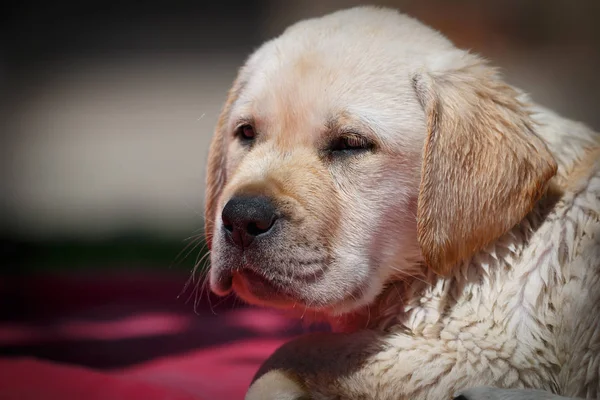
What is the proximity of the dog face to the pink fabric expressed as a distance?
0.73 m

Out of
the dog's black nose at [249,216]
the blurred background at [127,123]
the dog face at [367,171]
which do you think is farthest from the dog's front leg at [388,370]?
the blurred background at [127,123]

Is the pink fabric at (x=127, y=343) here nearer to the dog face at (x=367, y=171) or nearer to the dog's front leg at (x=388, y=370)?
the dog's front leg at (x=388, y=370)

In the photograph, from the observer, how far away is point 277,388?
193 cm

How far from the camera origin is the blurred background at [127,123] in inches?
112

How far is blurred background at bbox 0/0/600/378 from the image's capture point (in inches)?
112

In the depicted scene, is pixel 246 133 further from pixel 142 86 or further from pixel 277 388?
pixel 142 86

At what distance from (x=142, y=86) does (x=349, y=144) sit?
1847 millimetres

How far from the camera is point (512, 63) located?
2.89 meters

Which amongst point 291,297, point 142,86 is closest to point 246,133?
point 291,297

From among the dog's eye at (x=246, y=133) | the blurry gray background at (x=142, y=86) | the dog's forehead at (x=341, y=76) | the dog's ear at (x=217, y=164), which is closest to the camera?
the dog's forehead at (x=341, y=76)

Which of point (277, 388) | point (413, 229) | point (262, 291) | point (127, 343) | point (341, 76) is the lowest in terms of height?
point (127, 343)

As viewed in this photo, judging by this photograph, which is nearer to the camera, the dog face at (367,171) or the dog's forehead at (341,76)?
the dog face at (367,171)

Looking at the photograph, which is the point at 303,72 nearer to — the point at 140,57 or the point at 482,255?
the point at 482,255

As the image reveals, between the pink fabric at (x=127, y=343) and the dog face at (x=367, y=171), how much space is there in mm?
733
